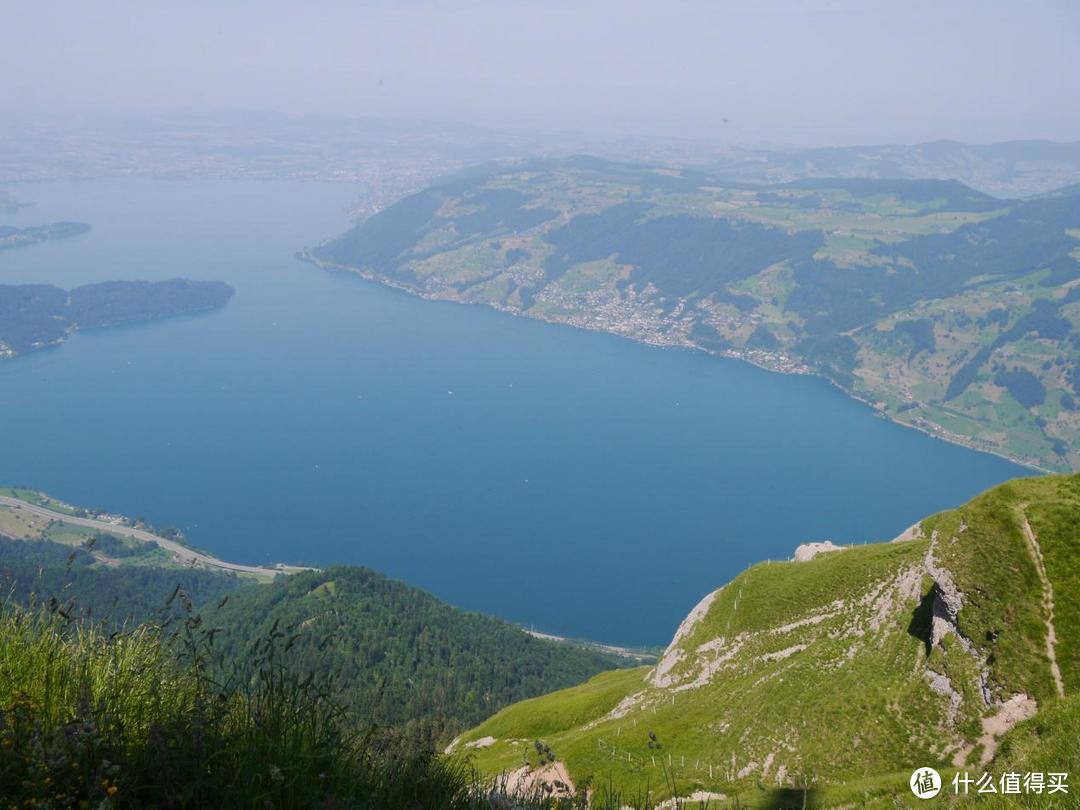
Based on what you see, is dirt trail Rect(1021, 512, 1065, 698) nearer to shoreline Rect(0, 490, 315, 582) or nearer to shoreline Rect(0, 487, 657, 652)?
shoreline Rect(0, 487, 657, 652)

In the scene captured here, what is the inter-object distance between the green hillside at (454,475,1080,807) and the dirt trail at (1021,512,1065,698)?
0.03 metres

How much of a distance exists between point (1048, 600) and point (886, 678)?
495 cm

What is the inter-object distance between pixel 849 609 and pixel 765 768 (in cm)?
857

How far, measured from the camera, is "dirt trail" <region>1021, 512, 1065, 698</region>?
16.8 meters

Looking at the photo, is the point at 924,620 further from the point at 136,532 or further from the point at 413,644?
the point at 136,532

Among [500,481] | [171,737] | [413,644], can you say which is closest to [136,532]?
[500,481]

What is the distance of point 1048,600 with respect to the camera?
59.8 ft

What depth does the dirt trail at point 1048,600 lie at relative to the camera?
1680 centimetres

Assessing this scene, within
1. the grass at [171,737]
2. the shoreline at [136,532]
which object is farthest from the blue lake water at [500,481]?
the grass at [171,737]

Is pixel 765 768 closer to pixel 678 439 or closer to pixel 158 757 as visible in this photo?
pixel 158 757

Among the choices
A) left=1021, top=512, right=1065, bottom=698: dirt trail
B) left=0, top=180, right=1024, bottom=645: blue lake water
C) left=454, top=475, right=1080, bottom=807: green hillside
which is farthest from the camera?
left=0, top=180, right=1024, bottom=645: blue lake water

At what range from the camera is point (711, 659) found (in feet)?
98.6

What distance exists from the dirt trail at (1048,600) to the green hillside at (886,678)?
0.03 m

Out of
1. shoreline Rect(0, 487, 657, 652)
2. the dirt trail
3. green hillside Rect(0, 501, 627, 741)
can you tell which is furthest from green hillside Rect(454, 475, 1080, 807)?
shoreline Rect(0, 487, 657, 652)
